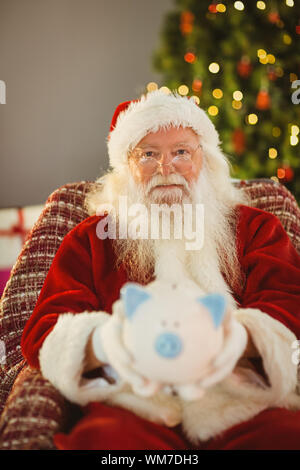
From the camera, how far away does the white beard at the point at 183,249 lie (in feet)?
4.69

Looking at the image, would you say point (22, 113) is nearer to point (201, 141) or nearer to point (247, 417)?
point (201, 141)

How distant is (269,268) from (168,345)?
64 centimetres

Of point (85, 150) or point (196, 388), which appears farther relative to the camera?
point (85, 150)

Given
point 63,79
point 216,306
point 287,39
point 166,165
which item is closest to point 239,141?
point 287,39

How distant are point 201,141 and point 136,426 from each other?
991mm

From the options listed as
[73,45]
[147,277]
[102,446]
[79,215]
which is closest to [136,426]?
[102,446]

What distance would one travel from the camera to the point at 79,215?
185 centimetres


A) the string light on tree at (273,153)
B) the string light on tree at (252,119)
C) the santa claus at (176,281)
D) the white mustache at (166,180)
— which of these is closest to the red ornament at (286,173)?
the string light on tree at (273,153)

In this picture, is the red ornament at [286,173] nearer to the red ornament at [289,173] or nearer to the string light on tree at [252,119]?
the red ornament at [289,173]

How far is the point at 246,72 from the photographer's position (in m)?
2.88

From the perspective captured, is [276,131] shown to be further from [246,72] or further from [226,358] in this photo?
[226,358]

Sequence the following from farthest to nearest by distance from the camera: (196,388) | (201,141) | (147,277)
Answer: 1. (201,141)
2. (147,277)
3. (196,388)

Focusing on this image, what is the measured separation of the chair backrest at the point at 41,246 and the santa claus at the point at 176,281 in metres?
0.10

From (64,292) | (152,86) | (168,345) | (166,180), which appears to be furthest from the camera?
(152,86)
